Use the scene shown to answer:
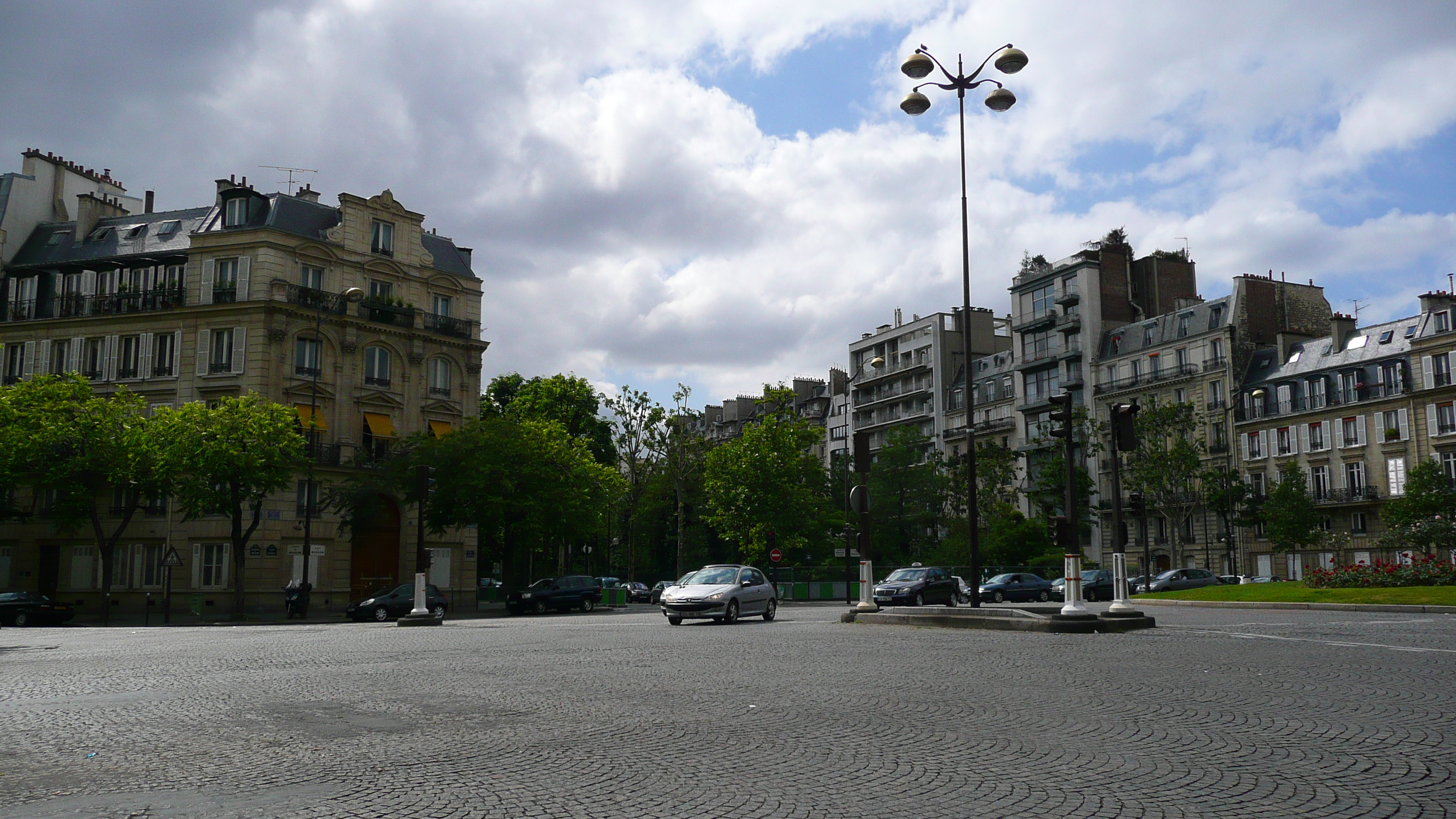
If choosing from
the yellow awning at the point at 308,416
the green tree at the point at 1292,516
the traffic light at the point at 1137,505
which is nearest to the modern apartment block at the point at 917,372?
the green tree at the point at 1292,516

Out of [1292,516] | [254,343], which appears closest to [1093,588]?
[1292,516]

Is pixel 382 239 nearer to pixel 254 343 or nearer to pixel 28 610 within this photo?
pixel 254 343

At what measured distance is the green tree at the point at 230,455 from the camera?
3825 cm

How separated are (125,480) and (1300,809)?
4446 centimetres

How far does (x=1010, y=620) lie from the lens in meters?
19.1

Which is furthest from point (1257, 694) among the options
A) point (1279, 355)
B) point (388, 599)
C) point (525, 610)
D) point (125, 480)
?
point (1279, 355)

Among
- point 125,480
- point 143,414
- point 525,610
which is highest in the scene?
point 143,414

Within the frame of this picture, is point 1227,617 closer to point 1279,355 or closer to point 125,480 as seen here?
point 125,480

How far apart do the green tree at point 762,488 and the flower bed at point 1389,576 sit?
3188cm

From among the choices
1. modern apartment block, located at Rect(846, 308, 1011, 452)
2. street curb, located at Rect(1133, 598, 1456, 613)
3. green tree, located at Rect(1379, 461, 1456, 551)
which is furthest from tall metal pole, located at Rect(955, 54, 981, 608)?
modern apartment block, located at Rect(846, 308, 1011, 452)

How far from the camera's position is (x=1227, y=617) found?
24703mm

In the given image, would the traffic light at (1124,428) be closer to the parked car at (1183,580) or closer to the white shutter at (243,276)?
the parked car at (1183,580)

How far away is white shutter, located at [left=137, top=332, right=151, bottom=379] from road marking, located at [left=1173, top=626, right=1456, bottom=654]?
44.1m

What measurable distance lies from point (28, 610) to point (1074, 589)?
34.2m
